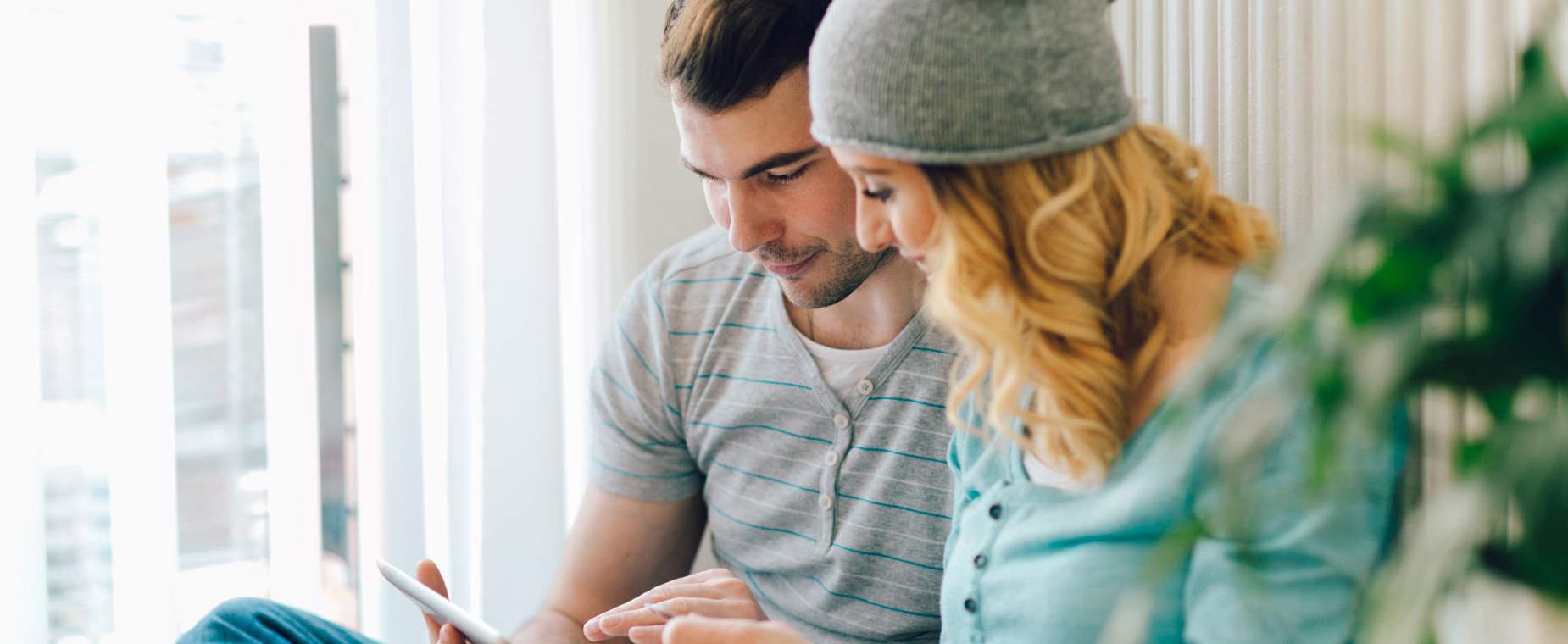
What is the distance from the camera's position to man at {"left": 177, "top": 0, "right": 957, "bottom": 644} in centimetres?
106

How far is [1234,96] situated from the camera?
3.12 feet

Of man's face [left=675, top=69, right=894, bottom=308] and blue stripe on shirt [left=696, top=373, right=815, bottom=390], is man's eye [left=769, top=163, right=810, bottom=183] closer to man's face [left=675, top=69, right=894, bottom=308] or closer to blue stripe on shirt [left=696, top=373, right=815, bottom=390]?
man's face [left=675, top=69, right=894, bottom=308]

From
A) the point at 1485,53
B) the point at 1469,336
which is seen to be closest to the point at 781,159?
the point at 1485,53

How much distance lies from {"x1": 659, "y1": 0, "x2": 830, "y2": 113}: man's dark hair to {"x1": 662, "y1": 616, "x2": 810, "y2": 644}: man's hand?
0.54 m

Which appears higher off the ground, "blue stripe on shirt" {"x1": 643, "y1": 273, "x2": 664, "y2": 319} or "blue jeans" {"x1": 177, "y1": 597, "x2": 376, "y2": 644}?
"blue stripe on shirt" {"x1": 643, "y1": 273, "x2": 664, "y2": 319}

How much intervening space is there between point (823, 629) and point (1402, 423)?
713mm

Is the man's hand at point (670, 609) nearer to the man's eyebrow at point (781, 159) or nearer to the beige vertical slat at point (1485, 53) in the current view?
the man's eyebrow at point (781, 159)

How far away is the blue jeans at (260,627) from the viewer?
→ 110 centimetres

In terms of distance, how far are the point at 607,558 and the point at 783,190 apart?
0.59 meters

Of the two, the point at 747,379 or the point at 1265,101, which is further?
the point at 747,379

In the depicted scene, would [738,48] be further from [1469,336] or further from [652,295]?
[1469,336]

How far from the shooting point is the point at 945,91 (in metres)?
0.68

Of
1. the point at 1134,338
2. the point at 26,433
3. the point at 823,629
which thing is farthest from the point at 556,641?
the point at 1134,338

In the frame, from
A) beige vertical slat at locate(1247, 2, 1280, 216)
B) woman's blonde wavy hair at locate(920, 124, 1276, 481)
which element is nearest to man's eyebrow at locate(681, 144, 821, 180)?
woman's blonde wavy hair at locate(920, 124, 1276, 481)
